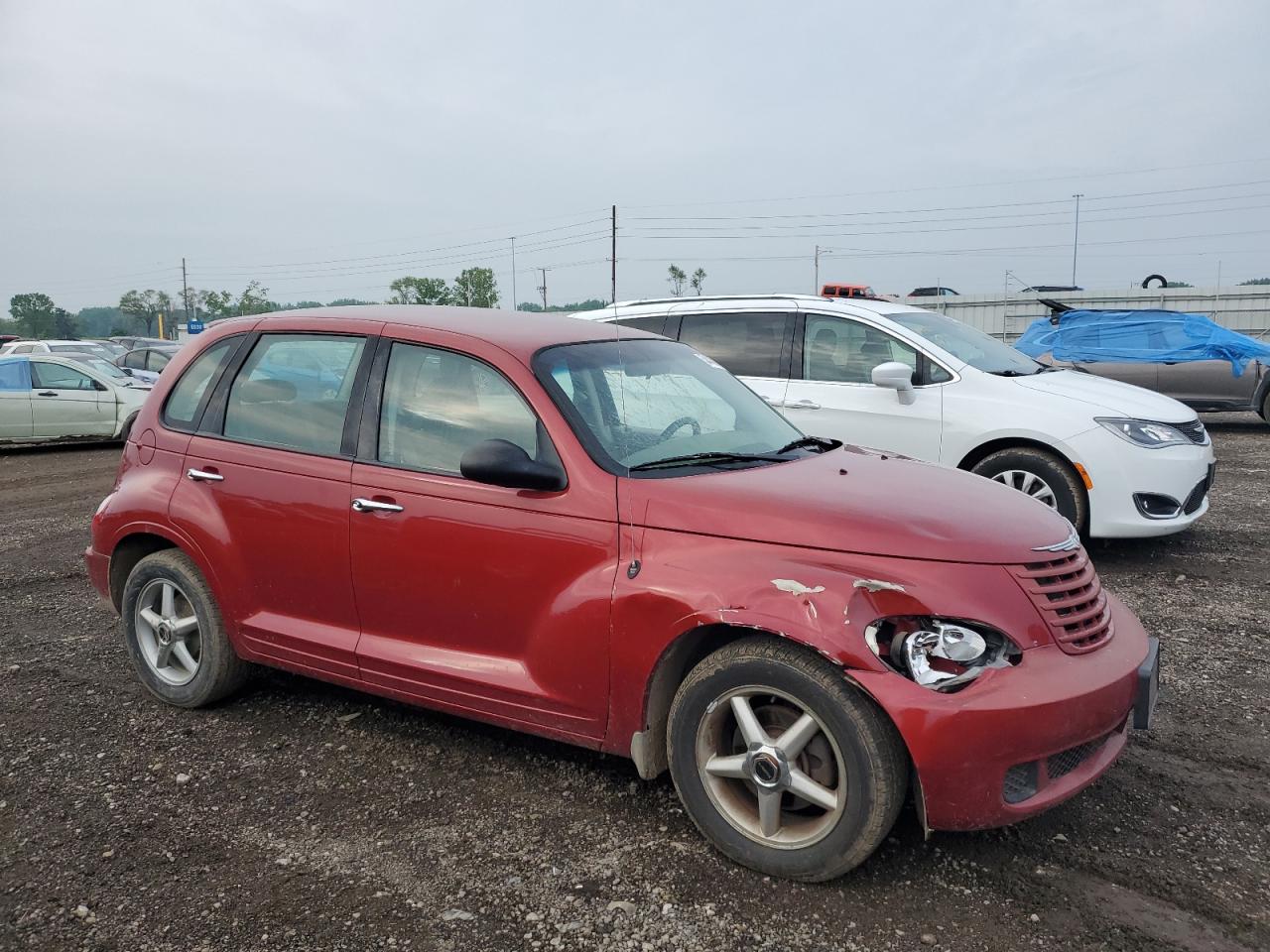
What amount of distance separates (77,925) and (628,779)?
1.82m

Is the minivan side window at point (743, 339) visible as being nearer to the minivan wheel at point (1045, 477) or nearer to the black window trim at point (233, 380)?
the minivan wheel at point (1045, 477)

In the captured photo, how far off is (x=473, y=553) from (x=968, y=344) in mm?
5350

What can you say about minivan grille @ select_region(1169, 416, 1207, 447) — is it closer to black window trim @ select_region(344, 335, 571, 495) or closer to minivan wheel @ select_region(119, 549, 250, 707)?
black window trim @ select_region(344, 335, 571, 495)

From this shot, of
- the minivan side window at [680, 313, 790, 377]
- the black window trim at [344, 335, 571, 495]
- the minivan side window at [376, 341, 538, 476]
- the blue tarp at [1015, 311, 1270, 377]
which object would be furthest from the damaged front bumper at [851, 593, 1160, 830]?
the blue tarp at [1015, 311, 1270, 377]

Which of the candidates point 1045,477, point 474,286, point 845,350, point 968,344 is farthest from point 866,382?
point 474,286

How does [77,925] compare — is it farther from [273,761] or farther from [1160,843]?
[1160,843]

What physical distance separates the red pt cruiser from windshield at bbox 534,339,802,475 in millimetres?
16

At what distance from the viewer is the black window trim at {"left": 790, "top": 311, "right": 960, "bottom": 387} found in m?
7.06

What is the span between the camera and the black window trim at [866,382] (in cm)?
706

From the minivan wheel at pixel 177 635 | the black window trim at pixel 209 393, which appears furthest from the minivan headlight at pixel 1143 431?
the minivan wheel at pixel 177 635

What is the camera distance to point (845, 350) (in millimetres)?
7406

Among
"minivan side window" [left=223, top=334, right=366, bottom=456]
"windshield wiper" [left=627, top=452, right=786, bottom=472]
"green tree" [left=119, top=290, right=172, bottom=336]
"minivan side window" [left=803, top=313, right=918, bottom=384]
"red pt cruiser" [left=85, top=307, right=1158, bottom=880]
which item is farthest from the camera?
"green tree" [left=119, top=290, right=172, bottom=336]

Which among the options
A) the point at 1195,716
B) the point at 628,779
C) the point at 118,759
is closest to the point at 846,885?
the point at 628,779

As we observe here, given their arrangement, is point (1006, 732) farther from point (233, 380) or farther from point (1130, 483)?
point (1130, 483)
